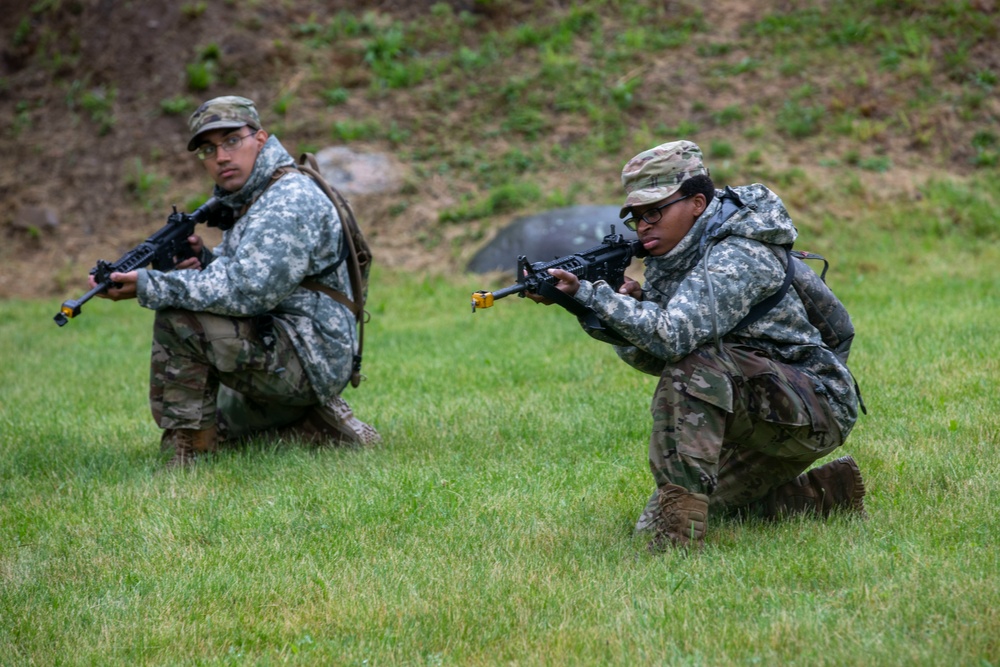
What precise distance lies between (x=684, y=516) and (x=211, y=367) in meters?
3.23

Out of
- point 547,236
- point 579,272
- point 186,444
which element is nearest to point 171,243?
point 186,444

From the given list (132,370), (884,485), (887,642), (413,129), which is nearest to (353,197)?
(413,129)

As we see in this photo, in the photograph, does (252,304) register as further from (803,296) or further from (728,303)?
(803,296)

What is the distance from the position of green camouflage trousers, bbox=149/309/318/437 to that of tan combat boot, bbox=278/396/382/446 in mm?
157

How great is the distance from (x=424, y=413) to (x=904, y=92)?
10374 mm

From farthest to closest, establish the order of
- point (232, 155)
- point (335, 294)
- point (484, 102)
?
point (484, 102) < point (335, 294) < point (232, 155)

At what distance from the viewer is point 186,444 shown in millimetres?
6770

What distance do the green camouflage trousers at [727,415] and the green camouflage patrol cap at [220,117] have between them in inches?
130

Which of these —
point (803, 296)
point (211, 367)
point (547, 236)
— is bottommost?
point (547, 236)

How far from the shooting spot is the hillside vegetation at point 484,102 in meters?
14.6

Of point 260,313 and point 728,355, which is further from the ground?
point 728,355

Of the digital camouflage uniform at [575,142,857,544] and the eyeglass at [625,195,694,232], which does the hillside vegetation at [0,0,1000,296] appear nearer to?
the digital camouflage uniform at [575,142,857,544]

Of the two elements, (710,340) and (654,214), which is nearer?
(710,340)

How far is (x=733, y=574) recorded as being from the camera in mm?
4332
